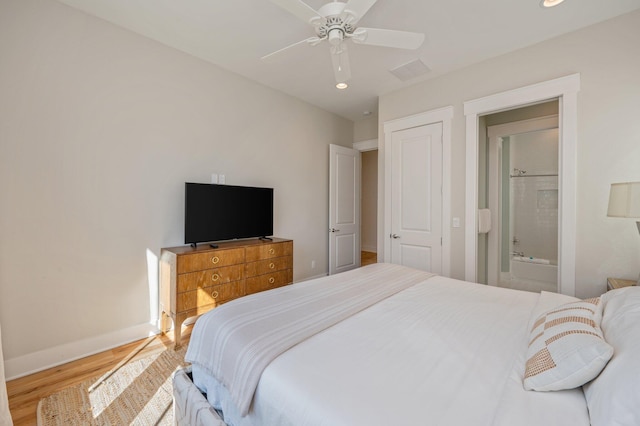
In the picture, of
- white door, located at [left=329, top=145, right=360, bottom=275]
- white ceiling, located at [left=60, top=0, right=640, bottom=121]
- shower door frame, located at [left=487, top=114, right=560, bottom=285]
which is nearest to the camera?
white ceiling, located at [left=60, top=0, right=640, bottom=121]

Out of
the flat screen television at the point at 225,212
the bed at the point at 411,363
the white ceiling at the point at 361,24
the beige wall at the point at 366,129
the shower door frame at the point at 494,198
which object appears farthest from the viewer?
the beige wall at the point at 366,129

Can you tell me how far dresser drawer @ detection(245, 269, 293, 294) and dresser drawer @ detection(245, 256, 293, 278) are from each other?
0.15 ft

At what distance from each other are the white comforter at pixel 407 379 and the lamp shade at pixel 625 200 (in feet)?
3.65

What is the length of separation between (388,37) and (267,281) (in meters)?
2.55

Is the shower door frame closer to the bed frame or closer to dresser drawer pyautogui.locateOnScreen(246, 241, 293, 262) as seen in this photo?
dresser drawer pyautogui.locateOnScreen(246, 241, 293, 262)

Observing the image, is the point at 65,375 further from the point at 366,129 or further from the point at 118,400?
the point at 366,129

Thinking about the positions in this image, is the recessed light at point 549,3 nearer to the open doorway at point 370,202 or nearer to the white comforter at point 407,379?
the white comforter at point 407,379

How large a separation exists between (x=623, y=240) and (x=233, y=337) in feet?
10.0

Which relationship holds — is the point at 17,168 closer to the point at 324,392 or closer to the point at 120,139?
the point at 120,139

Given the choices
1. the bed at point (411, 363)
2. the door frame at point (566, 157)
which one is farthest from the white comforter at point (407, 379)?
the door frame at point (566, 157)

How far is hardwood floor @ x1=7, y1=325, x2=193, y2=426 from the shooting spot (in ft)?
5.60

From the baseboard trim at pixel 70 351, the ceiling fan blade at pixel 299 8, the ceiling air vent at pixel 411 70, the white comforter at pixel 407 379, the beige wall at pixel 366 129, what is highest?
the ceiling air vent at pixel 411 70

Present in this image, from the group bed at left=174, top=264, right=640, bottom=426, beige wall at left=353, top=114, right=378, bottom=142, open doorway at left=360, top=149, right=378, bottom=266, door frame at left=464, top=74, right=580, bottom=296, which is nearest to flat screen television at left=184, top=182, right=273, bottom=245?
bed at left=174, top=264, right=640, bottom=426

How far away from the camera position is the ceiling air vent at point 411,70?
300 centimetres
